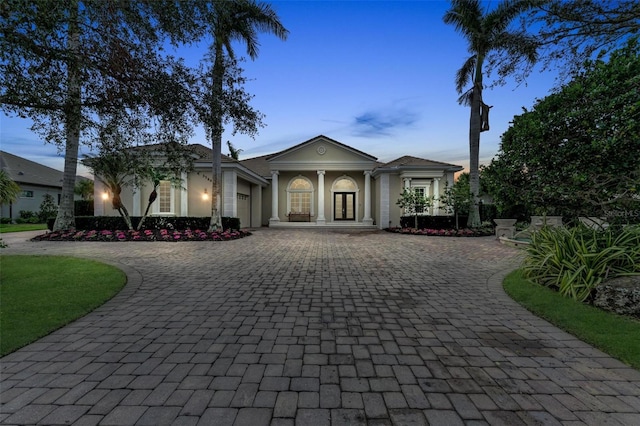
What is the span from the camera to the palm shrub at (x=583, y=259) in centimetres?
423

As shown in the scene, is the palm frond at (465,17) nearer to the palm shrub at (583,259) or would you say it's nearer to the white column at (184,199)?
the palm shrub at (583,259)

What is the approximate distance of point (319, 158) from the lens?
19.2 metres

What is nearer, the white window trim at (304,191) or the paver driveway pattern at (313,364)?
the paver driveway pattern at (313,364)

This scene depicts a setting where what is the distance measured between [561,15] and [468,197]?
10.6 meters

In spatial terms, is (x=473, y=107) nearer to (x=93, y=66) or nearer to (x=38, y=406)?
(x=93, y=66)

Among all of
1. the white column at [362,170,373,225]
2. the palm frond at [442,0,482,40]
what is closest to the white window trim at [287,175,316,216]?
the white column at [362,170,373,225]

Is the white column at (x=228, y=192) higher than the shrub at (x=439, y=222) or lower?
higher

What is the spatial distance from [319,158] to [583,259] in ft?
52.9

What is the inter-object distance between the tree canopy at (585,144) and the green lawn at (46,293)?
783 cm

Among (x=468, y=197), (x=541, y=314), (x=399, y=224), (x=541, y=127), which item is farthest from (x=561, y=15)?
(x=399, y=224)

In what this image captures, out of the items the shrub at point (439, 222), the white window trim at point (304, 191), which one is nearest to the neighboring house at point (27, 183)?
the white window trim at point (304, 191)

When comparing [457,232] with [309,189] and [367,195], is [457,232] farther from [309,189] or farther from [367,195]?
[309,189]

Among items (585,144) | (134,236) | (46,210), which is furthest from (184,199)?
(46,210)

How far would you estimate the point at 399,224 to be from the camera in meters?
18.5
